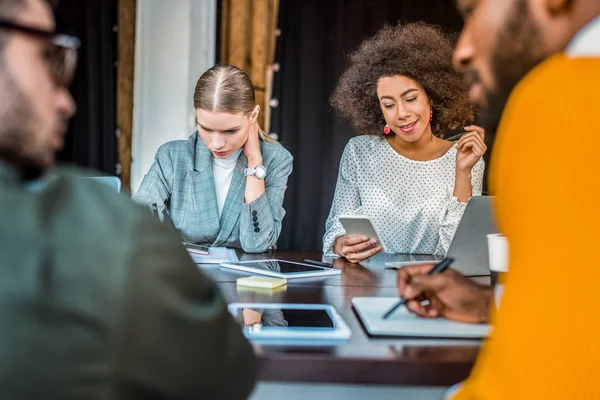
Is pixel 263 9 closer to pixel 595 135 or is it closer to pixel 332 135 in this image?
pixel 332 135

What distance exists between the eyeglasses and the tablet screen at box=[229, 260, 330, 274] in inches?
36.7

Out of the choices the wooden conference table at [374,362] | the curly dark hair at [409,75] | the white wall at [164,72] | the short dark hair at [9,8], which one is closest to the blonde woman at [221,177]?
the curly dark hair at [409,75]

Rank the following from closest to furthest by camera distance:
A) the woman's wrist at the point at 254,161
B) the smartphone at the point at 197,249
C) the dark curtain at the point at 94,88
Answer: the smartphone at the point at 197,249, the woman's wrist at the point at 254,161, the dark curtain at the point at 94,88

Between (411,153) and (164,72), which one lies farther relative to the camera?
(164,72)

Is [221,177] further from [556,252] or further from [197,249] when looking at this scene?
[556,252]

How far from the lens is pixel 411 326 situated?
98cm

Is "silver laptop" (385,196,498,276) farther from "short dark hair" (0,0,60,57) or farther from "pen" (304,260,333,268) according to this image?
"short dark hair" (0,0,60,57)

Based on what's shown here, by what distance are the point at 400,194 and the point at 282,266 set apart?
1.08 metres

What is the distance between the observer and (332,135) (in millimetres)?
3812

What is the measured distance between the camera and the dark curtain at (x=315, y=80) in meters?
3.71

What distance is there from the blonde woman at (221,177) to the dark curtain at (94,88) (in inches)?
45.3

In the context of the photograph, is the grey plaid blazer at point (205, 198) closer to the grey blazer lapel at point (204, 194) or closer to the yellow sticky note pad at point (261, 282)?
the grey blazer lapel at point (204, 194)

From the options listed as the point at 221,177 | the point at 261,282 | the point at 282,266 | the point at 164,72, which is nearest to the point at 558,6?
the point at 261,282

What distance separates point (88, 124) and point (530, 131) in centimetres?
315
